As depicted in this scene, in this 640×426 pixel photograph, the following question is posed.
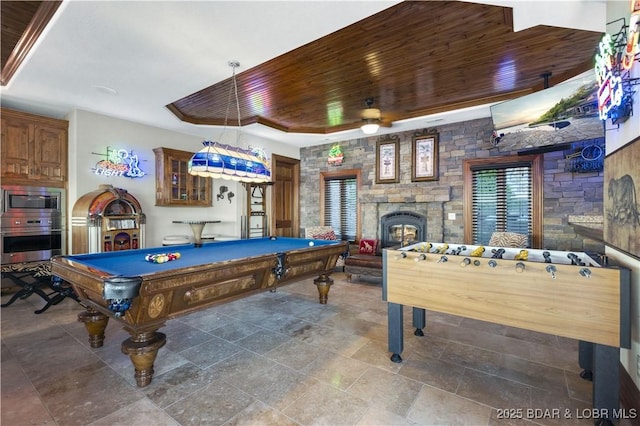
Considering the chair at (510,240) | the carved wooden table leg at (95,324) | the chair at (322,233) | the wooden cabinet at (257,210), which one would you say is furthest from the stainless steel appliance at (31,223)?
the chair at (510,240)

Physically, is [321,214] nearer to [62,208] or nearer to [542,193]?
[542,193]

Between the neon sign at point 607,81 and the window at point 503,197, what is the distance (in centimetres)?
326

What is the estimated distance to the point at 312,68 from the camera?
3.60 metres

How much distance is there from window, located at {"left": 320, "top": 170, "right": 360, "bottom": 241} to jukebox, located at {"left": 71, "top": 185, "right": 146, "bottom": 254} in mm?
4110

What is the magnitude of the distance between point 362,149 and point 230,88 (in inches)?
138

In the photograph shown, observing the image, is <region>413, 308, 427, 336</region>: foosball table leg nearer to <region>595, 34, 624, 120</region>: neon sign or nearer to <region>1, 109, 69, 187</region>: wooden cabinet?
<region>595, 34, 624, 120</region>: neon sign

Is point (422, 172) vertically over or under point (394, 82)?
under

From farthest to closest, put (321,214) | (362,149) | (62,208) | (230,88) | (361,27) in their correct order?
(321,214) → (362,149) → (62,208) → (230,88) → (361,27)

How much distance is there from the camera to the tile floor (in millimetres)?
1908

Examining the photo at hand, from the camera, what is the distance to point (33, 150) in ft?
14.9

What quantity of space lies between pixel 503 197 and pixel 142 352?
5.76 meters

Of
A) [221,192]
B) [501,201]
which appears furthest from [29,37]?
[501,201]

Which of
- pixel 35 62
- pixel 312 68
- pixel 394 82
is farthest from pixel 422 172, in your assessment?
pixel 35 62

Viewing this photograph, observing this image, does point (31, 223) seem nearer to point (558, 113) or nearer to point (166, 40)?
point (166, 40)
